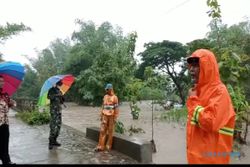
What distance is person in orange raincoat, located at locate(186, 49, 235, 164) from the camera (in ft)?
9.26

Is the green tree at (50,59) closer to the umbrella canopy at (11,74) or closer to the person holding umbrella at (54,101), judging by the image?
the person holding umbrella at (54,101)

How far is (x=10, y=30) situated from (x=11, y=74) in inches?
680

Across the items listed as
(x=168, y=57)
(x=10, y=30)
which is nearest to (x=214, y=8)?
(x=10, y=30)

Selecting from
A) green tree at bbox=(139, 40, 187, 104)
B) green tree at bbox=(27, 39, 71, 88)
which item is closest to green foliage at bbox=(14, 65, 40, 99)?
green tree at bbox=(27, 39, 71, 88)

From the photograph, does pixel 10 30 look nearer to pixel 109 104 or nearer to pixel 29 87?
pixel 109 104

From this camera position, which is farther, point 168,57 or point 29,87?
A: point 29,87

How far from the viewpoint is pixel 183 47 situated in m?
36.6

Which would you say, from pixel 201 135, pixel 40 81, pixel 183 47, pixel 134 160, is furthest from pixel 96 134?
pixel 40 81

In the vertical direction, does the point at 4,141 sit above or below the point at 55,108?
below

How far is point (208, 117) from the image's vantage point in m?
2.79

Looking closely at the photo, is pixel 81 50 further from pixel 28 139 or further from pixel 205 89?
pixel 205 89

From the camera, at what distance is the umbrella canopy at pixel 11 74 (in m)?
7.04

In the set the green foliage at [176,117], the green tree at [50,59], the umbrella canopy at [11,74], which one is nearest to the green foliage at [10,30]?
the green foliage at [176,117]

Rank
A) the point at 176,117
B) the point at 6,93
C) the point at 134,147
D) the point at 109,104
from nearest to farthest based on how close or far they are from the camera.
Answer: the point at 6,93 → the point at 134,147 → the point at 109,104 → the point at 176,117
